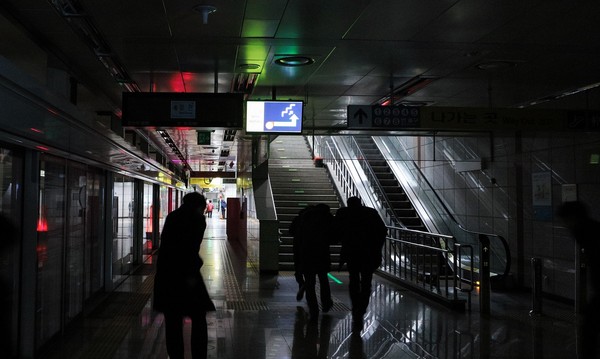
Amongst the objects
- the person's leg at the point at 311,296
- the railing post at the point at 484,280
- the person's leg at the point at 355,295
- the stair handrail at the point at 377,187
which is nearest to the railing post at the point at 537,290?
the railing post at the point at 484,280

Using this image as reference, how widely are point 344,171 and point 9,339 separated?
10.6 m

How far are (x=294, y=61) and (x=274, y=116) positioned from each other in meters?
0.98

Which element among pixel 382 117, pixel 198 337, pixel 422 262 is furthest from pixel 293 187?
pixel 198 337

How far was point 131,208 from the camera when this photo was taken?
11000 mm

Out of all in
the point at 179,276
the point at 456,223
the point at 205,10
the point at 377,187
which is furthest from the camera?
the point at 377,187

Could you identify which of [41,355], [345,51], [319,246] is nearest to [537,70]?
[345,51]

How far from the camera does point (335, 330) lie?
5.82 metres

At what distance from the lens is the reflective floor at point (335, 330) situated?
5027 millimetres

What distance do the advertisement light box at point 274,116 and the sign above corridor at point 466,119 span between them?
34.8 inches

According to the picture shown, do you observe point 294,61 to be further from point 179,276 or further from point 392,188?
point 392,188

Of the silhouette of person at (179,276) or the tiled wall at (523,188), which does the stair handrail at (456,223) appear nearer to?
the tiled wall at (523,188)

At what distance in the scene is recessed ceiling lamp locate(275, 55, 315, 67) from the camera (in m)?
6.45

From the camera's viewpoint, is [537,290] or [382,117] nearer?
[537,290]

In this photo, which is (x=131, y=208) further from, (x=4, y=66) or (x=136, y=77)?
(x=4, y=66)
